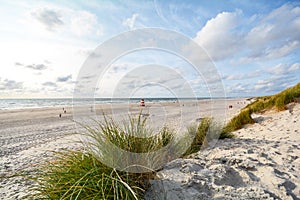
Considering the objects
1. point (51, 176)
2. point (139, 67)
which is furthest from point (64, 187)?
point (139, 67)

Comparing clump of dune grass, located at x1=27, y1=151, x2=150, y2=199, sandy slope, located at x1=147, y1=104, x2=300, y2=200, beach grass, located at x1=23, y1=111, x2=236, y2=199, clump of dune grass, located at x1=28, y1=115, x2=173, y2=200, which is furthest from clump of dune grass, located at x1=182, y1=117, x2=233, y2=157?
clump of dune grass, located at x1=27, y1=151, x2=150, y2=199

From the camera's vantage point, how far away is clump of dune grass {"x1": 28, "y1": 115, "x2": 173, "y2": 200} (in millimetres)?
2102

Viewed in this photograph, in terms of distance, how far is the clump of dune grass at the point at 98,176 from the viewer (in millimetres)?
2102

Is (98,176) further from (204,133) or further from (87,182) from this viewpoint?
(204,133)

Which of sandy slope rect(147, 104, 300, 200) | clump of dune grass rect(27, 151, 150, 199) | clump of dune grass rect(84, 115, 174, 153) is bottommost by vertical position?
sandy slope rect(147, 104, 300, 200)

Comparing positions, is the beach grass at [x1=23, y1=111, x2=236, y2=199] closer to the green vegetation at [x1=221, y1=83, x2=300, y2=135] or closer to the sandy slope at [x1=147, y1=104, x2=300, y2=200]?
the sandy slope at [x1=147, y1=104, x2=300, y2=200]

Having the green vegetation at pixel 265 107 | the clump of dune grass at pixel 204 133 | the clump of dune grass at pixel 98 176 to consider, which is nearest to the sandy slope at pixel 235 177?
the clump of dune grass at pixel 98 176

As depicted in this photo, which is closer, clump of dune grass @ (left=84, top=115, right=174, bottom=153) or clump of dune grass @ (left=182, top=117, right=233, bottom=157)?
clump of dune grass @ (left=84, top=115, right=174, bottom=153)

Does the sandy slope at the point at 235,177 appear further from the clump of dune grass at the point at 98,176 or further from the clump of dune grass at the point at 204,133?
the clump of dune grass at the point at 204,133

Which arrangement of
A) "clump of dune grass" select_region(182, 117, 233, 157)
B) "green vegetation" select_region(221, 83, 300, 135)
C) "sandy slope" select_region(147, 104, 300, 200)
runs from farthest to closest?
"green vegetation" select_region(221, 83, 300, 135) < "clump of dune grass" select_region(182, 117, 233, 157) < "sandy slope" select_region(147, 104, 300, 200)

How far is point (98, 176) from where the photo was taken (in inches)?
88.7

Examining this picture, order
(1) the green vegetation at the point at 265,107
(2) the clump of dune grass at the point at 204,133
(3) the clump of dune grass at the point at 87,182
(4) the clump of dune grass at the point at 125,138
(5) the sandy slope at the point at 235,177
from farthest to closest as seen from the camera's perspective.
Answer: (1) the green vegetation at the point at 265,107
(2) the clump of dune grass at the point at 204,133
(4) the clump of dune grass at the point at 125,138
(5) the sandy slope at the point at 235,177
(3) the clump of dune grass at the point at 87,182

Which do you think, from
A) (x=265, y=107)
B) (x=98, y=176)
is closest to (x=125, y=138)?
(x=98, y=176)

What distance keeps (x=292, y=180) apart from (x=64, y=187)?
3.02 meters
